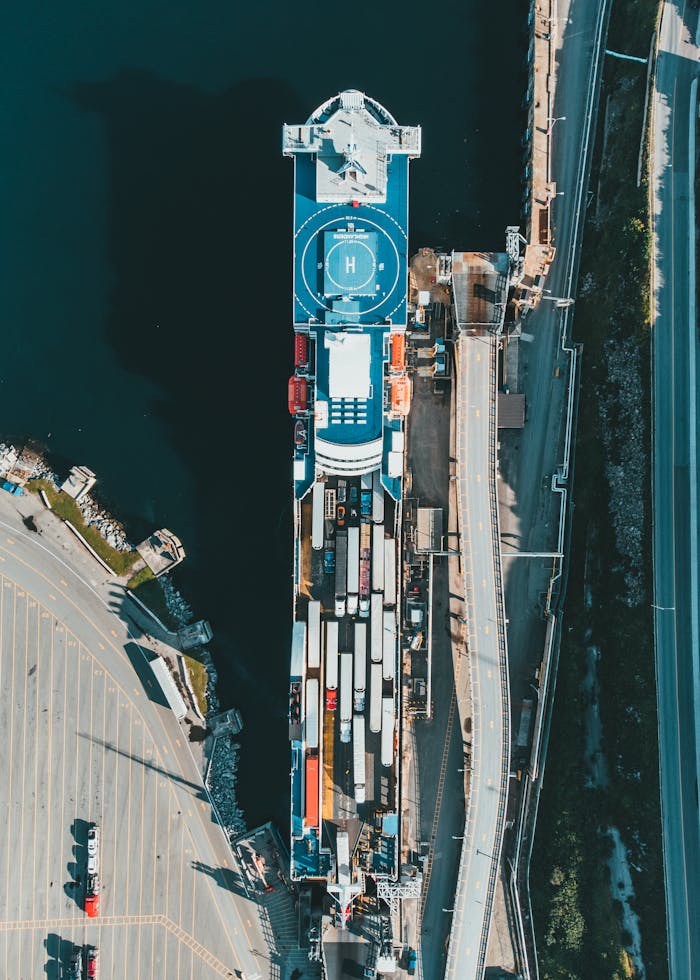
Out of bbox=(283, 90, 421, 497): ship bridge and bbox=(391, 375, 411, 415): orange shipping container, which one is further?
bbox=(391, 375, 411, 415): orange shipping container

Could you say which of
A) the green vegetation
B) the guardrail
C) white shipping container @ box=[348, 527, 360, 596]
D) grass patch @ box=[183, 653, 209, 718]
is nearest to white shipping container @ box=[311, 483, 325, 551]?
white shipping container @ box=[348, 527, 360, 596]

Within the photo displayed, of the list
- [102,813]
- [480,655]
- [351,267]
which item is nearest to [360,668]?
[480,655]

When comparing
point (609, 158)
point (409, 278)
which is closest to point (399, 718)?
point (409, 278)

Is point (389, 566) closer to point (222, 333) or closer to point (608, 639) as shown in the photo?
point (608, 639)

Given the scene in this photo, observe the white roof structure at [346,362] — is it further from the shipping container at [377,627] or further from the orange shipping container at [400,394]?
the shipping container at [377,627]

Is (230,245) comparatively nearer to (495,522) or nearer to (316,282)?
(316,282)

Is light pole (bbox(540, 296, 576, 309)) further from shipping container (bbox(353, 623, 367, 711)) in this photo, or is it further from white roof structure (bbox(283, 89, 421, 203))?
shipping container (bbox(353, 623, 367, 711))

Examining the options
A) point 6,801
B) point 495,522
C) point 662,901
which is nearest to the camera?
point 662,901
